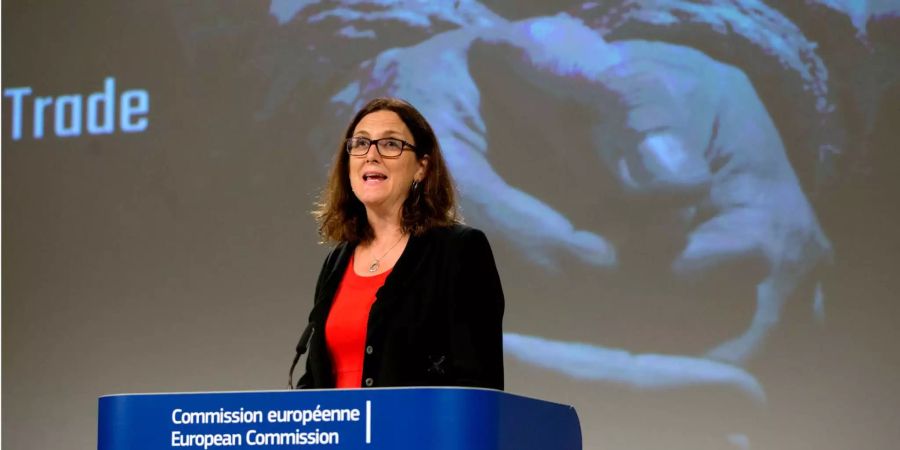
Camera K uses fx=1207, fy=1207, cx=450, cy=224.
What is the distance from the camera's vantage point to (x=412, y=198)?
7.28 ft

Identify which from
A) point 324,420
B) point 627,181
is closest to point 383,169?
point 324,420

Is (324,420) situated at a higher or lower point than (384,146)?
lower

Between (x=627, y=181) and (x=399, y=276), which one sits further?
(x=627, y=181)

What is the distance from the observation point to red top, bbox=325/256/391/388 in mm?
2055

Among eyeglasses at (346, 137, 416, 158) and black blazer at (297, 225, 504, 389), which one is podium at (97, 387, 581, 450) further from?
eyeglasses at (346, 137, 416, 158)

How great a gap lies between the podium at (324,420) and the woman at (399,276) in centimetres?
32

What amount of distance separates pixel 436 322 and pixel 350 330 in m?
0.16

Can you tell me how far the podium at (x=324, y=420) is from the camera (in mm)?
1542

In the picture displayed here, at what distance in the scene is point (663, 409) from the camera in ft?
13.0

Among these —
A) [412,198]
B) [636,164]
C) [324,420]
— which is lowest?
[324,420]

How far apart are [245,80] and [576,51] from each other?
1315mm

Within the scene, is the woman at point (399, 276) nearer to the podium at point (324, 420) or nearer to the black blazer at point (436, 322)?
the black blazer at point (436, 322)

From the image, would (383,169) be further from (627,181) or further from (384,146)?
(627,181)

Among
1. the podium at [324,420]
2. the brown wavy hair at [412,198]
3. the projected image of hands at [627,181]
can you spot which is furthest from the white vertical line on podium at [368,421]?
the projected image of hands at [627,181]
